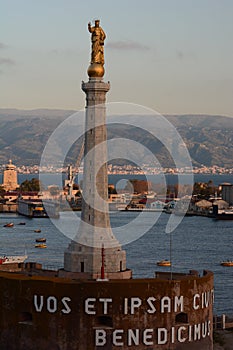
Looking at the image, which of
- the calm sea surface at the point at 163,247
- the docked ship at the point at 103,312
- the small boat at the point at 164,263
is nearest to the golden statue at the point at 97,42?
the docked ship at the point at 103,312

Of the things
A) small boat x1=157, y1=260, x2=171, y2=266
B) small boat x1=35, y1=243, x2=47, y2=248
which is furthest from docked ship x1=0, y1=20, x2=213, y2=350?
small boat x1=35, y1=243, x2=47, y2=248

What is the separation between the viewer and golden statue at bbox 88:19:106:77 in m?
43.0

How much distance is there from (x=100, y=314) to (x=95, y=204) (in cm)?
621

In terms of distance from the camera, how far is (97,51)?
4322 centimetres

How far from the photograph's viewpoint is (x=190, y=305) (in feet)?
129

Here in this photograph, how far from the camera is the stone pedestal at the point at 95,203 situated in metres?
42.2

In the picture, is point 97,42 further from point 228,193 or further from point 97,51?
point 228,193

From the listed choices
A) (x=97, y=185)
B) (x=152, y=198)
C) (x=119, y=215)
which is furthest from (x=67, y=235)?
(x=152, y=198)

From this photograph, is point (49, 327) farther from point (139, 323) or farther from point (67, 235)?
point (67, 235)

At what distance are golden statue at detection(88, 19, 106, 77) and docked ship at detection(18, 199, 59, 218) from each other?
348ft

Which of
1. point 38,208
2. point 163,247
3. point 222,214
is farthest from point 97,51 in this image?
point 38,208

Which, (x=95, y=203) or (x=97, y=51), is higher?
(x=97, y=51)

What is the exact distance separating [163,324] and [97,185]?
746 cm

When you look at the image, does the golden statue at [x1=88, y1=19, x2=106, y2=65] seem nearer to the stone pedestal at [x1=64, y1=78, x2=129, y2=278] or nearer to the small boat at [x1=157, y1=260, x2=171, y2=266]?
the stone pedestal at [x1=64, y1=78, x2=129, y2=278]
